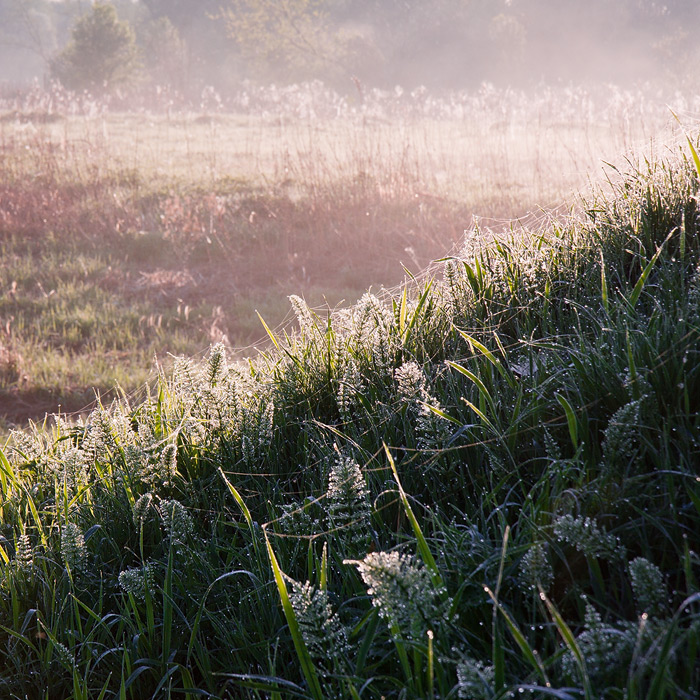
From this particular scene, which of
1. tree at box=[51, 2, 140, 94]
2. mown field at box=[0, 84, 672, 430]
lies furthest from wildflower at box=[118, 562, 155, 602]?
tree at box=[51, 2, 140, 94]

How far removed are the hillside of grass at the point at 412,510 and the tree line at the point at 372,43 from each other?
38.1 m

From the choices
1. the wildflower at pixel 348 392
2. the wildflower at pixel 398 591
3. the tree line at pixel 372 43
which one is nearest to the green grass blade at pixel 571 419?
the wildflower at pixel 398 591

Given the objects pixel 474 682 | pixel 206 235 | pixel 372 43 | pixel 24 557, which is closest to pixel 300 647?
pixel 474 682

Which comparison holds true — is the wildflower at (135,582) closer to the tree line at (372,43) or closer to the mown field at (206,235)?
the mown field at (206,235)

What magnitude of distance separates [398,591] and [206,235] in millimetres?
7430

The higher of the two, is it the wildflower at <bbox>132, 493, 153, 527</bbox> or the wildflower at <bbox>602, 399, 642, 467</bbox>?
the wildflower at <bbox>602, 399, 642, 467</bbox>

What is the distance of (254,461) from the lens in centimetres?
193

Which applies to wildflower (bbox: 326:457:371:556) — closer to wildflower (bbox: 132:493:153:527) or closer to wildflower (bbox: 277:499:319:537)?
wildflower (bbox: 277:499:319:537)

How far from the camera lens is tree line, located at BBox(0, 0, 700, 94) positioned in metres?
36.2

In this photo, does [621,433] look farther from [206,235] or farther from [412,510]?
[206,235]

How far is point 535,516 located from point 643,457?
0.99 feet

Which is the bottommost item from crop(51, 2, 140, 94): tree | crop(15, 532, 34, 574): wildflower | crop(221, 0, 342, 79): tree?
crop(15, 532, 34, 574): wildflower

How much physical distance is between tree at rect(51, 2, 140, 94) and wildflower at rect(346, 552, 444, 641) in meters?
41.4

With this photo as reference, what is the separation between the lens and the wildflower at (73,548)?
1.60 metres
